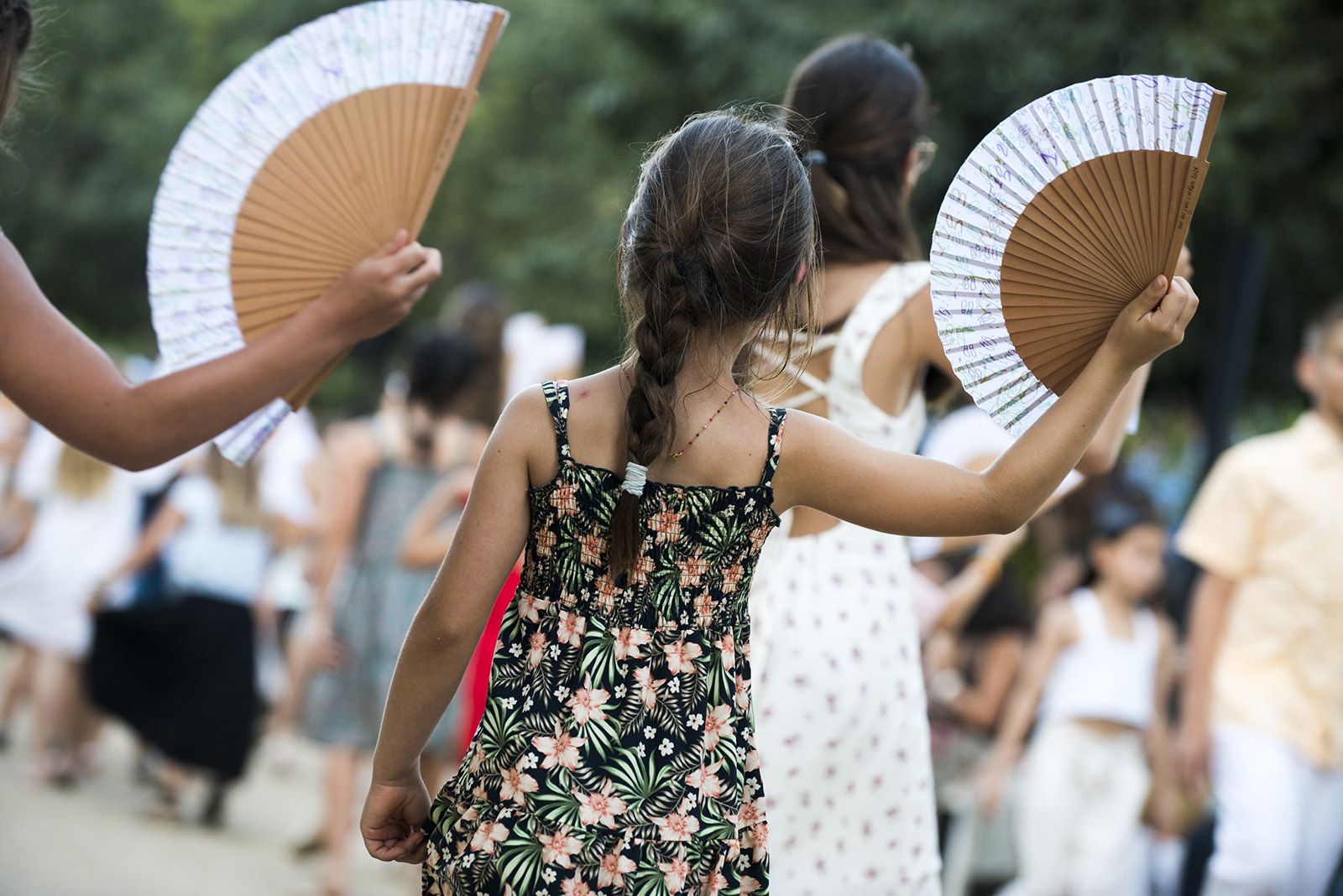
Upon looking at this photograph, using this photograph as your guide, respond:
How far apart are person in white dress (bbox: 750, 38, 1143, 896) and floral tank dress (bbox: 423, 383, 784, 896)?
2.38ft

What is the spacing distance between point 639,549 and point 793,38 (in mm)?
8561

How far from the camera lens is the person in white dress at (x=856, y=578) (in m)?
3.06

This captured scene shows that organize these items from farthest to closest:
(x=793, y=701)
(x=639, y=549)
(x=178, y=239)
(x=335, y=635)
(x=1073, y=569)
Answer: (x=1073, y=569) < (x=335, y=635) < (x=793, y=701) < (x=178, y=239) < (x=639, y=549)

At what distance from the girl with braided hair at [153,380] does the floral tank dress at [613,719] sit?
0.48 metres

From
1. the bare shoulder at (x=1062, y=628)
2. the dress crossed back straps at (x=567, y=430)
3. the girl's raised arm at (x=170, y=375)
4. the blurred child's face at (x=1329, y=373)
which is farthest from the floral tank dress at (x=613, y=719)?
the bare shoulder at (x=1062, y=628)

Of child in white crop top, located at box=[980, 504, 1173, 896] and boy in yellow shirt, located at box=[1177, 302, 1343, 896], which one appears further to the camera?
child in white crop top, located at box=[980, 504, 1173, 896]

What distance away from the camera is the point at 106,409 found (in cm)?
249

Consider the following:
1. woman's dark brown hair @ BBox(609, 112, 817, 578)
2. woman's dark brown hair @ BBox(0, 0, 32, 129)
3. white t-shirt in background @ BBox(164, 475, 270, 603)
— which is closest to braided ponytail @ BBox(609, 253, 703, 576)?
woman's dark brown hair @ BBox(609, 112, 817, 578)

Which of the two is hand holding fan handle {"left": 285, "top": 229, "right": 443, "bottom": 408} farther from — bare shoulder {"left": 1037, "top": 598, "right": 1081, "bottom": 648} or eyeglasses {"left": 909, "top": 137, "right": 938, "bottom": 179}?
bare shoulder {"left": 1037, "top": 598, "right": 1081, "bottom": 648}

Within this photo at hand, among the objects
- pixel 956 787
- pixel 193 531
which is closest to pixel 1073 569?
pixel 956 787

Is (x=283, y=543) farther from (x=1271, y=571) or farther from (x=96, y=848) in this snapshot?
(x=1271, y=571)

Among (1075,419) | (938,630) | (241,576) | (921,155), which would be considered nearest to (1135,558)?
(938,630)

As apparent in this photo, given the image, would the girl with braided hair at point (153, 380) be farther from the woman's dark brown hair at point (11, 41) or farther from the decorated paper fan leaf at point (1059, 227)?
the decorated paper fan leaf at point (1059, 227)

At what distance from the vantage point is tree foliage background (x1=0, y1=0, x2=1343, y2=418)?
794 centimetres
